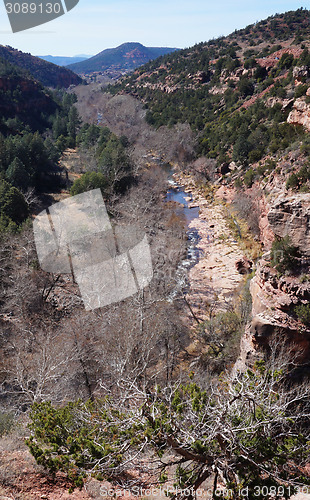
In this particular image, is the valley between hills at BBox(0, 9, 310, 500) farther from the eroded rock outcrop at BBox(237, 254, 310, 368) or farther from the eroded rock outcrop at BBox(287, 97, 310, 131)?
the eroded rock outcrop at BBox(287, 97, 310, 131)

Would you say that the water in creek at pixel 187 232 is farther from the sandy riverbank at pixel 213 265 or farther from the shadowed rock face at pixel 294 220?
the shadowed rock face at pixel 294 220

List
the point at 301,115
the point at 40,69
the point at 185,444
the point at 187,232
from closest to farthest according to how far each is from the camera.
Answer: the point at 185,444, the point at 301,115, the point at 187,232, the point at 40,69

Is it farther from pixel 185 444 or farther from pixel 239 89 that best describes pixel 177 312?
pixel 239 89

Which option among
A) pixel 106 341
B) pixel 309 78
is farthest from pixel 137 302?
pixel 309 78

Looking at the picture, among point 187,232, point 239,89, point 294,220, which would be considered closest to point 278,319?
point 294,220

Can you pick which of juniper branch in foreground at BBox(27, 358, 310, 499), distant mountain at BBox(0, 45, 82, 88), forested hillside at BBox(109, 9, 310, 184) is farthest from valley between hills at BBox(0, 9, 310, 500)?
distant mountain at BBox(0, 45, 82, 88)

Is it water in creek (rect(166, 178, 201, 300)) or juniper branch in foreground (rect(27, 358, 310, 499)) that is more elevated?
juniper branch in foreground (rect(27, 358, 310, 499))
